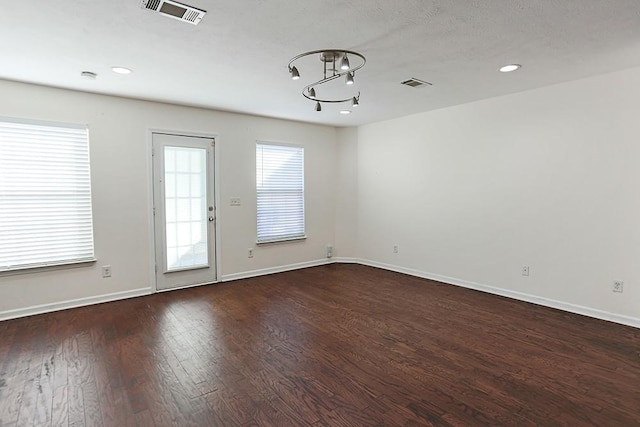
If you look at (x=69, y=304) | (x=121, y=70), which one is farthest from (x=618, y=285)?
Result: (x=69, y=304)

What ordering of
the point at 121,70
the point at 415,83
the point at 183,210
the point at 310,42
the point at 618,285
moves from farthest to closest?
the point at 183,210 → the point at 415,83 → the point at 618,285 → the point at 121,70 → the point at 310,42

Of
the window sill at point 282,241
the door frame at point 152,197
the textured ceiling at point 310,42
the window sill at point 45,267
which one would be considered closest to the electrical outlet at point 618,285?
the textured ceiling at point 310,42

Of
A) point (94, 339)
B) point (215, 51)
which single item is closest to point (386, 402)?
point (94, 339)

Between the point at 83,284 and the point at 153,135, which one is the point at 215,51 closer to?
the point at 153,135

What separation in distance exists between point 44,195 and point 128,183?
835mm

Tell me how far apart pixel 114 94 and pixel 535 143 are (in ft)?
16.4

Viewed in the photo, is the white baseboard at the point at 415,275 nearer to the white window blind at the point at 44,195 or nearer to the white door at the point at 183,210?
the white door at the point at 183,210

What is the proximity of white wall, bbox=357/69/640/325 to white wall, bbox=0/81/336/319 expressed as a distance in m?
1.96

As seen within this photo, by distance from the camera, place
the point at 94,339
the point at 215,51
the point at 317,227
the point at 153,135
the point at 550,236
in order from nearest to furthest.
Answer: the point at 215,51
the point at 94,339
the point at 550,236
the point at 153,135
the point at 317,227

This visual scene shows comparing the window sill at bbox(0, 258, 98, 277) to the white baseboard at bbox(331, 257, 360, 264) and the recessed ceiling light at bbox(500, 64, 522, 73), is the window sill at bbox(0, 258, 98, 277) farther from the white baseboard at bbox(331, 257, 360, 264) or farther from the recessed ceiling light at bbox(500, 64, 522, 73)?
the recessed ceiling light at bbox(500, 64, 522, 73)

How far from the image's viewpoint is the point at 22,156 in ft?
11.9

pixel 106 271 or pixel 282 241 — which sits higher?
pixel 282 241

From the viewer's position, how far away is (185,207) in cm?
474

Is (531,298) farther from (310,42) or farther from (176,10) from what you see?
(176,10)
